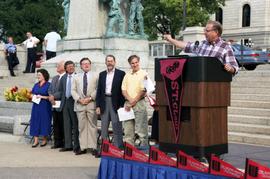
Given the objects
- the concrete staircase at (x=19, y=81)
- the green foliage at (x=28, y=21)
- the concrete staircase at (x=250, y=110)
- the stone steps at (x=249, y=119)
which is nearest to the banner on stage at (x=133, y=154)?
the concrete staircase at (x=250, y=110)

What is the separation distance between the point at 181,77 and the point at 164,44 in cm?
2160

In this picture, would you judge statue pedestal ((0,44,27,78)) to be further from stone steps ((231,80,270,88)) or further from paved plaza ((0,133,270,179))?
paved plaza ((0,133,270,179))

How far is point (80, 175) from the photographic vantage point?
27.5ft

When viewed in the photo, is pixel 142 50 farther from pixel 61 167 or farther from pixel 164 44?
pixel 164 44

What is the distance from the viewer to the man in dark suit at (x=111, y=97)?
397 inches

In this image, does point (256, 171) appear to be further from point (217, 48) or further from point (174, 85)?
point (217, 48)

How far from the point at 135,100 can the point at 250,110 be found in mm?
3923

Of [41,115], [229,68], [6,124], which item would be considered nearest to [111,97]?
[41,115]

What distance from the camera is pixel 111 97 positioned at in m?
10.1

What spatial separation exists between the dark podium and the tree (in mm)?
45300

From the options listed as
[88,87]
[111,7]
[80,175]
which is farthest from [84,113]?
[111,7]

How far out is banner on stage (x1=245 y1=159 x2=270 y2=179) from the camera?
5066 mm

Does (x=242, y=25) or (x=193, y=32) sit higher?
(x=242, y=25)

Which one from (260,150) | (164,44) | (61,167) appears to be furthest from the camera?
(164,44)
